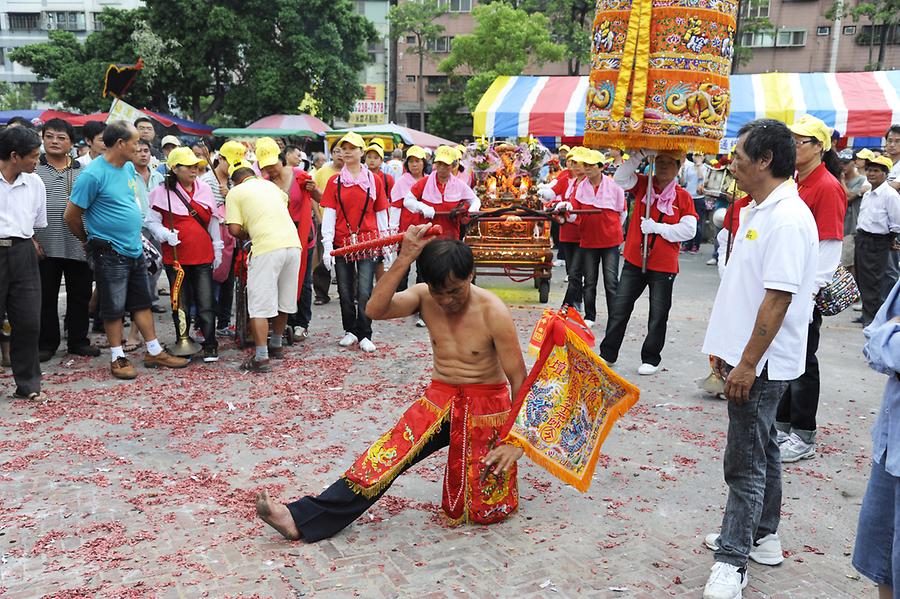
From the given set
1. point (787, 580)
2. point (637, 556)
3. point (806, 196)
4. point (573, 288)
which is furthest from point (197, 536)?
point (573, 288)

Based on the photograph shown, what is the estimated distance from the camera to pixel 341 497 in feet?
11.8

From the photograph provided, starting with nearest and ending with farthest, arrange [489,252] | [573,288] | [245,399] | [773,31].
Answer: [245,399] → [573,288] → [489,252] → [773,31]

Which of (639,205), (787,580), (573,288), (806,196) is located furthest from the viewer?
(573,288)

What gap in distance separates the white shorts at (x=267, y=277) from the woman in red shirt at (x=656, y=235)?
9.62ft

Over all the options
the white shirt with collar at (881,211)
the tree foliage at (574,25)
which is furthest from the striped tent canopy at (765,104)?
the tree foliage at (574,25)

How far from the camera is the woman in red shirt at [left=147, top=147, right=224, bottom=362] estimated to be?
656 centimetres

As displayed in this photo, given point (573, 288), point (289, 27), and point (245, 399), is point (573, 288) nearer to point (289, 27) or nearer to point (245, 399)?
point (245, 399)

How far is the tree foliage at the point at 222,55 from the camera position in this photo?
2702cm

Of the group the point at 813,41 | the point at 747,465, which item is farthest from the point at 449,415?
the point at 813,41

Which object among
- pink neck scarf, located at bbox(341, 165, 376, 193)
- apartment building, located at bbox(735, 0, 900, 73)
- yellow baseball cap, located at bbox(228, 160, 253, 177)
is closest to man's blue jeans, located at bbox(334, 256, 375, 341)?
pink neck scarf, located at bbox(341, 165, 376, 193)

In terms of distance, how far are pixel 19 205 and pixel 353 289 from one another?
120 inches

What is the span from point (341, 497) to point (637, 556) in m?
1.45

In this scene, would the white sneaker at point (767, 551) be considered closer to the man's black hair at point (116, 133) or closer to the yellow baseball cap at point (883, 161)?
the man's black hair at point (116, 133)

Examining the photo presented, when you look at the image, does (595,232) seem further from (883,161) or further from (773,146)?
(773,146)
